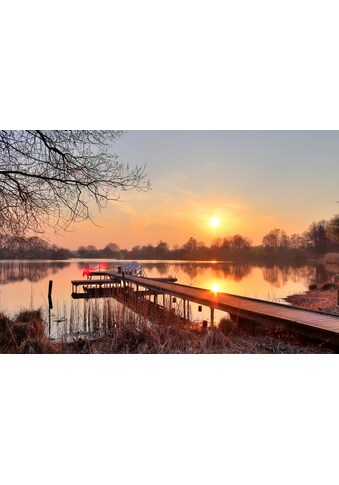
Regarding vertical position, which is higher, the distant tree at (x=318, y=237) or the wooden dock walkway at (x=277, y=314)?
the distant tree at (x=318, y=237)

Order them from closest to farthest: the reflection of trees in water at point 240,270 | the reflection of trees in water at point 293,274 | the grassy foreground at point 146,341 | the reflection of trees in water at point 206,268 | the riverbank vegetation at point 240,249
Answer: the grassy foreground at point 146,341 → the riverbank vegetation at point 240,249 → the reflection of trees in water at point 206,268 → the reflection of trees in water at point 240,270 → the reflection of trees in water at point 293,274

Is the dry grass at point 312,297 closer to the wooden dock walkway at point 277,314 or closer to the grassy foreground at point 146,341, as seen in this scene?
the wooden dock walkway at point 277,314

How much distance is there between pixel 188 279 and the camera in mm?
6008

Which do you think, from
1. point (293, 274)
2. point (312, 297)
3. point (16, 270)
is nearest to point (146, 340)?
point (16, 270)

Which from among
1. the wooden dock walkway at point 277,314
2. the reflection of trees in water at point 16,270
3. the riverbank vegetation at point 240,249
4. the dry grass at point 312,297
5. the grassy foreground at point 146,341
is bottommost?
the dry grass at point 312,297

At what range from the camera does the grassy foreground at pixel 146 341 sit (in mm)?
3570

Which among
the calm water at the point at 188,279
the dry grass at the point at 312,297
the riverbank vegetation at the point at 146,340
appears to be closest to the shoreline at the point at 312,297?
the dry grass at the point at 312,297

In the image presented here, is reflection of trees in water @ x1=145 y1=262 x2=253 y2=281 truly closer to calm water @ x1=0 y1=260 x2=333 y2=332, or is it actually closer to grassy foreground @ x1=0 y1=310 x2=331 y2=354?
calm water @ x1=0 y1=260 x2=333 y2=332

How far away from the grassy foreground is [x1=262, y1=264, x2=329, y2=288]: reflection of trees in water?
3.39m

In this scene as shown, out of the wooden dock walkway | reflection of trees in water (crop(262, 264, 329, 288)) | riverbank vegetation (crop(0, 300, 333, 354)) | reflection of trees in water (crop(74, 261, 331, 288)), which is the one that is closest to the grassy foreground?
riverbank vegetation (crop(0, 300, 333, 354))

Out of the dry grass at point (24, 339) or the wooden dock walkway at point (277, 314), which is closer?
the wooden dock walkway at point (277, 314)

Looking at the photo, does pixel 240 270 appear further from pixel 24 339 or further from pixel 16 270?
pixel 24 339

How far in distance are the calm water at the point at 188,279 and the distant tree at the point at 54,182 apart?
85 centimetres
